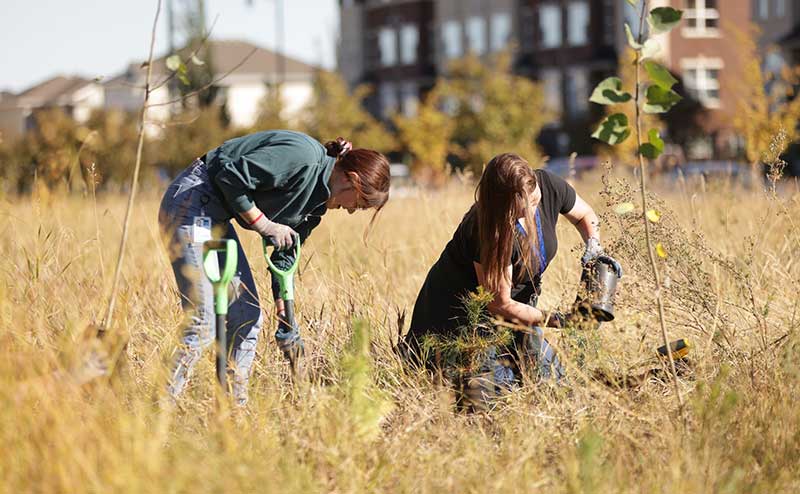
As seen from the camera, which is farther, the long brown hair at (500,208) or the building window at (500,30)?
the building window at (500,30)

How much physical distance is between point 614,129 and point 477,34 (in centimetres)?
4022

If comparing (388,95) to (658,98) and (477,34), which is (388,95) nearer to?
(477,34)

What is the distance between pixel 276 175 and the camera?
13.2ft

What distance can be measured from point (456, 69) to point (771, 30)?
465 inches

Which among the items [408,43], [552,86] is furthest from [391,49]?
[552,86]

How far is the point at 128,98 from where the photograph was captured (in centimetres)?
6631

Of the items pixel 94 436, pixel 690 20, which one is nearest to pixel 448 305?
pixel 94 436

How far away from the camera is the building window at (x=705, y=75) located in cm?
3484

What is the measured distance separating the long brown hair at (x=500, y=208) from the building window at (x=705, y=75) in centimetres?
3219

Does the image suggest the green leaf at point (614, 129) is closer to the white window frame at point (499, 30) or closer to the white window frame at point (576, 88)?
the white window frame at point (576, 88)

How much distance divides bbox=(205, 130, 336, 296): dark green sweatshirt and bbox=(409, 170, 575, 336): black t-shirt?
60 cm

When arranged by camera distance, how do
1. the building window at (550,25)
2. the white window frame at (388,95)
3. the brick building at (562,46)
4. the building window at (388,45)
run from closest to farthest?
the brick building at (562,46) → the building window at (550,25) → the white window frame at (388,95) → the building window at (388,45)

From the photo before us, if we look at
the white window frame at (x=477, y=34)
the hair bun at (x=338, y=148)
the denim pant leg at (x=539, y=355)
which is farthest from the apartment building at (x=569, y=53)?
the hair bun at (x=338, y=148)

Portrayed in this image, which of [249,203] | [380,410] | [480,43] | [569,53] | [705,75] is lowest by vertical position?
[380,410]
